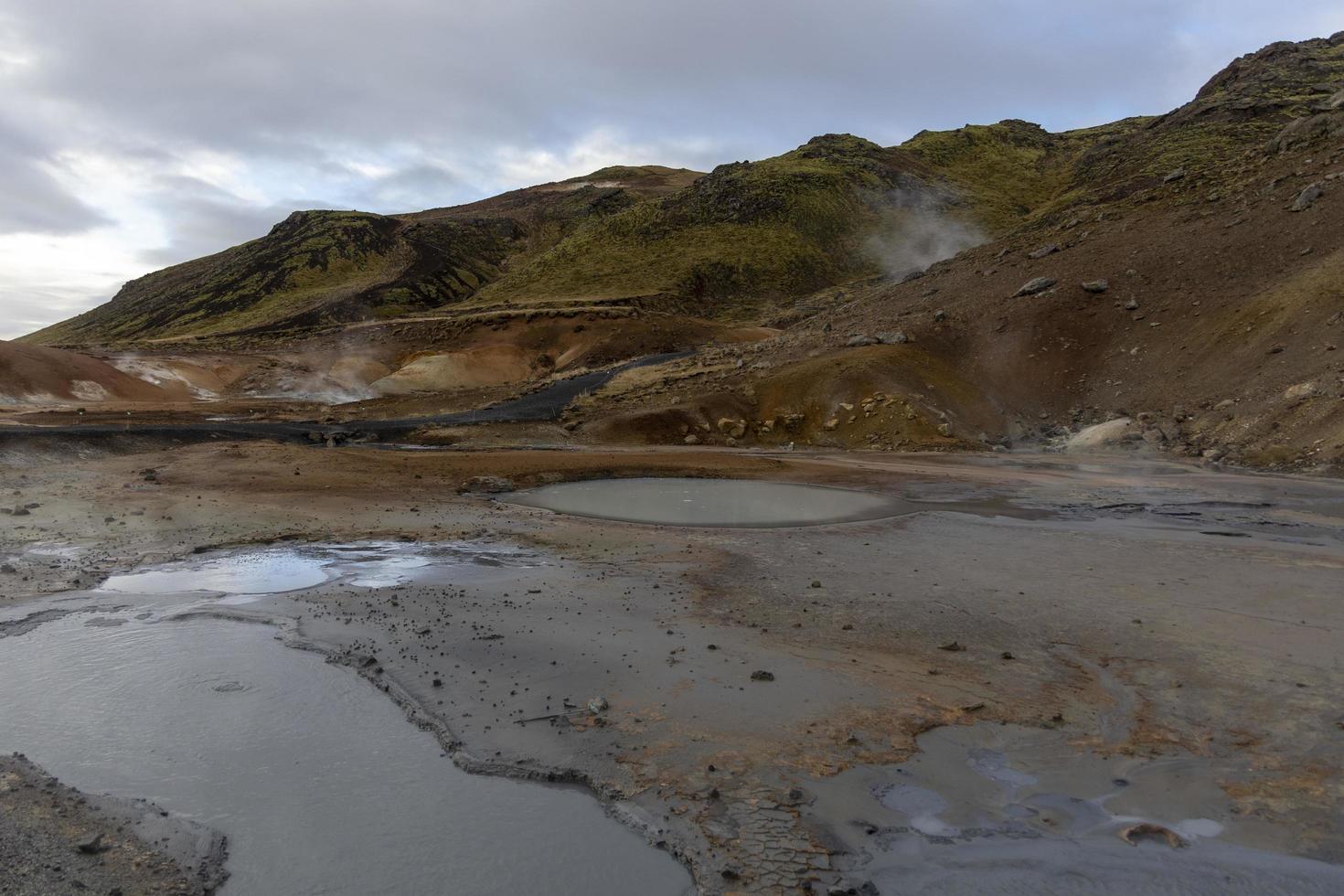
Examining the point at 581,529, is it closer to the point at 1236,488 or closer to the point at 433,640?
the point at 433,640

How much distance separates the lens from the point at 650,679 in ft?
24.5

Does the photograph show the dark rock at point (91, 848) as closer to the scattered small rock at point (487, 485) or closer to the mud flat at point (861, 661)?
the mud flat at point (861, 661)

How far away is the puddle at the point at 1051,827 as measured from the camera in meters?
4.64

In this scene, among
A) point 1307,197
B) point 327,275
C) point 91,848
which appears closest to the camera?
point 91,848

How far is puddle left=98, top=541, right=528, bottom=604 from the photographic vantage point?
10.7 meters

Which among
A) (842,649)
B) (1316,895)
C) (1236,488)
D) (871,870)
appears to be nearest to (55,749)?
(871,870)

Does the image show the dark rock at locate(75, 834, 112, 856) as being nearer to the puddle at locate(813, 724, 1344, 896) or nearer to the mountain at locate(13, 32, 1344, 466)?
the puddle at locate(813, 724, 1344, 896)

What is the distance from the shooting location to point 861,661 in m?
8.00

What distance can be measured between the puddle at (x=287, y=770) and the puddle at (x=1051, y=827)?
133cm

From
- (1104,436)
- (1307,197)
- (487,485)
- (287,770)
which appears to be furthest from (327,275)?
(287,770)

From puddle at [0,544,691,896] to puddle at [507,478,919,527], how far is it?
8.45 metres

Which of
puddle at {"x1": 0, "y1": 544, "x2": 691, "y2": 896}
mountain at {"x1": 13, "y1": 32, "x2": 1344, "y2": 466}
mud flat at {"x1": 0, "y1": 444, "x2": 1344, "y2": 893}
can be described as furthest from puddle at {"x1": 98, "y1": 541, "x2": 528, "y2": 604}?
mountain at {"x1": 13, "y1": 32, "x2": 1344, "y2": 466}

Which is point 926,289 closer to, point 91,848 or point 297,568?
point 297,568

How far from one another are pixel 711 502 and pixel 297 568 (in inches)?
337
